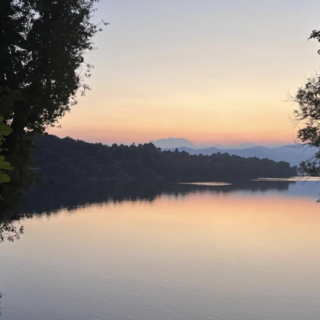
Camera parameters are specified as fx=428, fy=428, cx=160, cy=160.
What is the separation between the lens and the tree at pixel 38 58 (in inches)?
835

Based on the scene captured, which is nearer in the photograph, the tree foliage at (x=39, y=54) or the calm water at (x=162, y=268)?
the tree foliage at (x=39, y=54)

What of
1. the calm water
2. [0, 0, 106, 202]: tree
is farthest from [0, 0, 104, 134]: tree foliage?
the calm water

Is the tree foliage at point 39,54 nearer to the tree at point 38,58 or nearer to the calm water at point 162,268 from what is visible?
the tree at point 38,58

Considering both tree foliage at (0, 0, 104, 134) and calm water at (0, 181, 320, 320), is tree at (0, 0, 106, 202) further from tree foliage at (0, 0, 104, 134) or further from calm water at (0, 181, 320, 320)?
calm water at (0, 181, 320, 320)

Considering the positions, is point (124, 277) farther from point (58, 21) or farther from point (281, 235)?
point (281, 235)

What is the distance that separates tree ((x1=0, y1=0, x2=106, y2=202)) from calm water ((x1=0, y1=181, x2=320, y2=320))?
17.9 m

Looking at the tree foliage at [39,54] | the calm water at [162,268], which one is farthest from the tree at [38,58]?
the calm water at [162,268]

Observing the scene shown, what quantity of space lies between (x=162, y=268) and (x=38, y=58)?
3179cm

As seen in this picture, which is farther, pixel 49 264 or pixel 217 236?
pixel 217 236

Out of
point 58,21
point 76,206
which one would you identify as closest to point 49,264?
point 58,21

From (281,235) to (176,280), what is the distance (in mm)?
31063

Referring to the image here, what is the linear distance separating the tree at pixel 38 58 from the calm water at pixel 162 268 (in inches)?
704

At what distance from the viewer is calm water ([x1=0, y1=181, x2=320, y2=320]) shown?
116 feet

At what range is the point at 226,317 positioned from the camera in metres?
33.5
